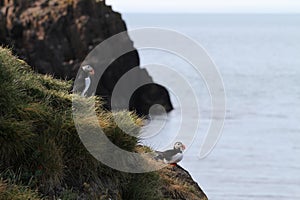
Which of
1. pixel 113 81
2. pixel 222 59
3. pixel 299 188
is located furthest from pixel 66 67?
pixel 222 59

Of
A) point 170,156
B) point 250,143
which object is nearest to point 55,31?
point 250,143

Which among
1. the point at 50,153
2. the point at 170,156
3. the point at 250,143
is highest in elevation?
the point at 50,153

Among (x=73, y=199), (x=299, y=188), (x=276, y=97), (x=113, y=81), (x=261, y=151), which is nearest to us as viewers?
(x=73, y=199)

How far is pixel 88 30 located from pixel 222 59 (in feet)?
264

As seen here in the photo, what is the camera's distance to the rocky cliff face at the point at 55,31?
167 ft

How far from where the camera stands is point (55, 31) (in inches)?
2002

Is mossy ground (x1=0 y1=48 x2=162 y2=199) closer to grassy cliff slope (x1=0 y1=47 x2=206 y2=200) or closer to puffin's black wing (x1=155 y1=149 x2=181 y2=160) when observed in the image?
grassy cliff slope (x1=0 y1=47 x2=206 y2=200)

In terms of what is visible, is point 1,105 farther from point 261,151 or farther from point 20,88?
point 261,151

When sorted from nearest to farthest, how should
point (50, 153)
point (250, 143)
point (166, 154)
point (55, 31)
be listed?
1. point (50, 153)
2. point (166, 154)
3. point (250, 143)
4. point (55, 31)

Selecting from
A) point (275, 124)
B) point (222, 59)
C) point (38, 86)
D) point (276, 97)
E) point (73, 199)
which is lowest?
point (222, 59)

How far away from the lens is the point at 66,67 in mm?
50438

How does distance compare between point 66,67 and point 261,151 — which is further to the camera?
point 66,67

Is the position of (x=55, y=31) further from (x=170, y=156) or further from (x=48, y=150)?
(x=48, y=150)

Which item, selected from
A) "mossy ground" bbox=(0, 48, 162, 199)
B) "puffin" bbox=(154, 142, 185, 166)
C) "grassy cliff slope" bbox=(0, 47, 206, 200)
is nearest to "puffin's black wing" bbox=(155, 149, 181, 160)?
"puffin" bbox=(154, 142, 185, 166)
